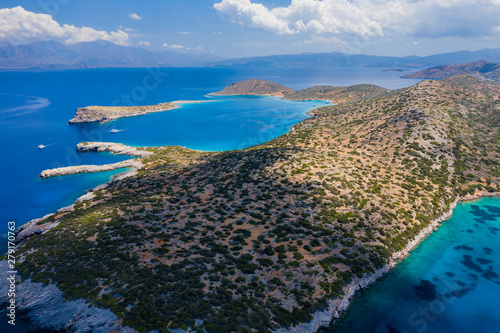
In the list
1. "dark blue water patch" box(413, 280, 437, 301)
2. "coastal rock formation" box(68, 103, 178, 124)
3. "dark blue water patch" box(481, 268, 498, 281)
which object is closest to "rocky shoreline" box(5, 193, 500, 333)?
"dark blue water patch" box(413, 280, 437, 301)

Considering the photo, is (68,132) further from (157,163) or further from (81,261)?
(81,261)

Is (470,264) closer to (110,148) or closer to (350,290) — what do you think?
(350,290)

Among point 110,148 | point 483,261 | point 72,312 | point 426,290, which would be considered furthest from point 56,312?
point 110,148

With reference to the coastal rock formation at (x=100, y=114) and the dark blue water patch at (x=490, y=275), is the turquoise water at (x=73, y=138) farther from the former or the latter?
the dark blue water patch at (x=490, y=275)

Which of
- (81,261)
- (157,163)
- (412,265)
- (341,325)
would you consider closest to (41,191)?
(157,163)

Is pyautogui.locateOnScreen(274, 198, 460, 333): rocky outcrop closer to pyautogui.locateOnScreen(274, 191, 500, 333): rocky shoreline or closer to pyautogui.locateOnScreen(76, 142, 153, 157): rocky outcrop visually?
pyautogui.locateOnScreen(274, 191, 500, 333): rocky shoreline
